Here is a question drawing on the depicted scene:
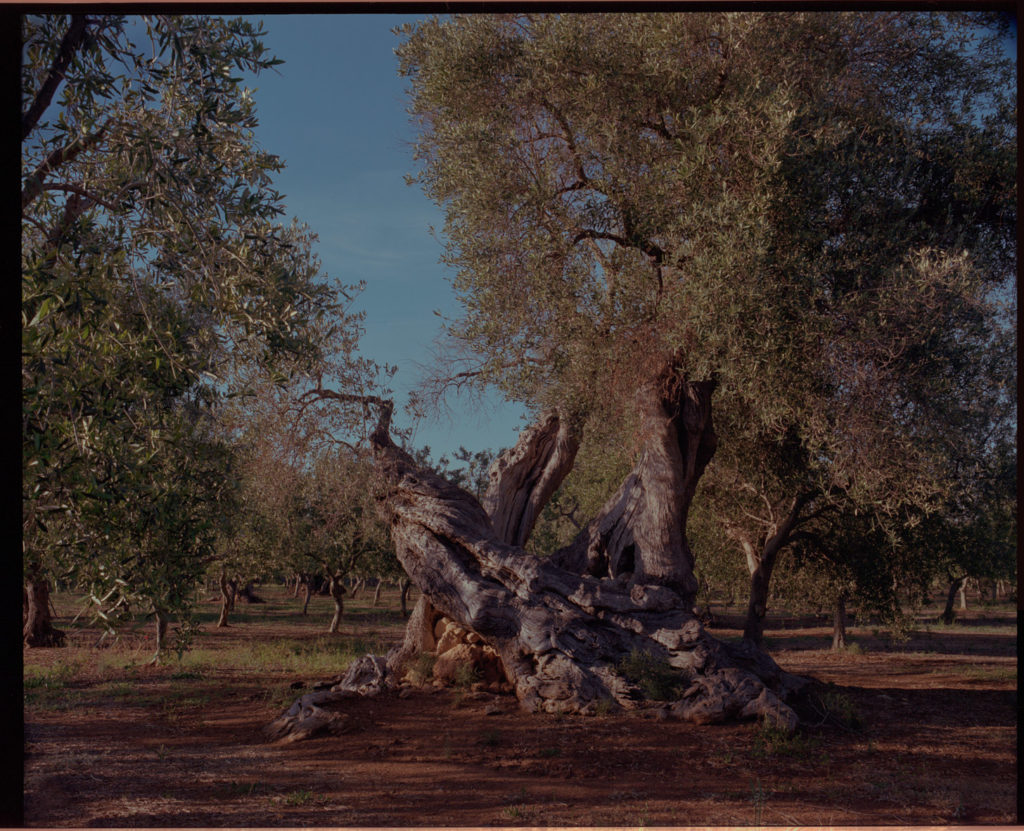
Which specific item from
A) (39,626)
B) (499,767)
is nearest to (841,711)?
(499,767)

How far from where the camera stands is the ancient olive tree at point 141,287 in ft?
19.9

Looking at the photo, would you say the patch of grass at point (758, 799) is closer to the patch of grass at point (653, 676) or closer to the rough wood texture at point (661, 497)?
the patch of grass at point (653, 676)

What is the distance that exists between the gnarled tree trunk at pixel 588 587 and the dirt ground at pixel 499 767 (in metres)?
0.55

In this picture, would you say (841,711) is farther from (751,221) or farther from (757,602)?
(751,221)

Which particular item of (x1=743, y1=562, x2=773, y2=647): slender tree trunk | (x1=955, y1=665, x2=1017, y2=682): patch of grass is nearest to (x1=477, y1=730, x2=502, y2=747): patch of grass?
(x1=743, y1=562, x2=773, y2=647): slender tree trunk

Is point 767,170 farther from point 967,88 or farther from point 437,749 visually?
point 437,749

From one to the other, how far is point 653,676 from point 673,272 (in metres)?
6.35

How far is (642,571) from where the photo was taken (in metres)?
13.0

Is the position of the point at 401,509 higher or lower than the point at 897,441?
lower

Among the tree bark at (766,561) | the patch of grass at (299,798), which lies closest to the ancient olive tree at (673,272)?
the tree bark at (766,561)

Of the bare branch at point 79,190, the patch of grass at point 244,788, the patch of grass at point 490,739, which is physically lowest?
the patch of grass at point 490,739

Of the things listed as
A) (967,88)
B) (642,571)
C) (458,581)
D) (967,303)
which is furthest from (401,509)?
(967,88)

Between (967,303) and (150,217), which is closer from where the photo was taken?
(150,217)

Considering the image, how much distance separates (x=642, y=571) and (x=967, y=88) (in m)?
10.00
